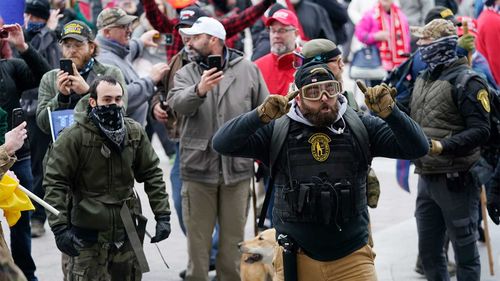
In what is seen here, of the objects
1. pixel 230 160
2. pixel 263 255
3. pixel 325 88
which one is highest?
pixel 325 88

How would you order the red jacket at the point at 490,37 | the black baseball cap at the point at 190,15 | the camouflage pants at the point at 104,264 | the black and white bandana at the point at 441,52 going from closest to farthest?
1. the camouflage pants at the point at 104,264
2. the black and white bandana at the point at 441,52
3. the black baseball cap at the point at 190,15
4. the red jacket at the point at 490,37

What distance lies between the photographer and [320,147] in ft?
21.6

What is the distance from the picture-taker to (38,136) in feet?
35.2

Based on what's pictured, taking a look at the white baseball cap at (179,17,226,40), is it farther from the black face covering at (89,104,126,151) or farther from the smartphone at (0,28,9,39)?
the black face covering at (89,104,126,151)

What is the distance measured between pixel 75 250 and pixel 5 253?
0.74 m

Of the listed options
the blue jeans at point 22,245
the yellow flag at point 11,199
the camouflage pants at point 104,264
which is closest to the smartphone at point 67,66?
the blue jeans at point 22,245

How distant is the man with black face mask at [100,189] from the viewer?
23.5 feet

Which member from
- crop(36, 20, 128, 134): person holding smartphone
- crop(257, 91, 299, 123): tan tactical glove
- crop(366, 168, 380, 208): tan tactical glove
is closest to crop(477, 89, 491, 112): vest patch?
crop(366, 168, 380, 208): tan tactical glove

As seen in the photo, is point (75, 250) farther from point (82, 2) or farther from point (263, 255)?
point (82, 2)

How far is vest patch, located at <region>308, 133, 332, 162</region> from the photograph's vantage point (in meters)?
6.59

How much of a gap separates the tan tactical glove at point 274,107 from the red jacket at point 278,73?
3383mm

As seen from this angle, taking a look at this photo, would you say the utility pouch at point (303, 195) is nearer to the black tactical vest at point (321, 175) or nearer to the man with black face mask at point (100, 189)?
the black tactical vest at point (321, 175)

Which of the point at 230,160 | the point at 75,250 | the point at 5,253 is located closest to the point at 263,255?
the point at 230,160

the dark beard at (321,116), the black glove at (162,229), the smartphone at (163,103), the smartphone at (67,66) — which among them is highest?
the smartphone at (67,66)
